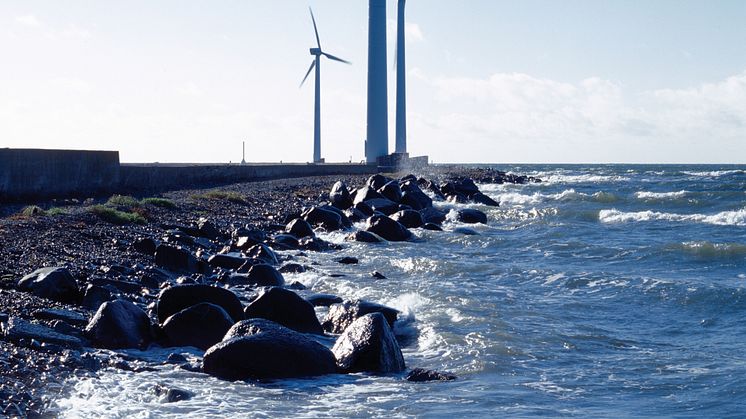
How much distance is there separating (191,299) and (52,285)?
158 centimetres

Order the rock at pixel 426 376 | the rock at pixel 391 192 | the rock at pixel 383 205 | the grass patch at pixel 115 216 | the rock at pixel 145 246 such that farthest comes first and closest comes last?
the rock at pixel 391 192 → the rock at pixel 383 205 → the grass patch at pixel 115 216 → the rock at pixel 145 246 → the rock at pixel 426 376

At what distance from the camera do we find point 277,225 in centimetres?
2011

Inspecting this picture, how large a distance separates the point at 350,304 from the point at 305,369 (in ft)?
7.42

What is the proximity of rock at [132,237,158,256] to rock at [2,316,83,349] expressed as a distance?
18.2 ft

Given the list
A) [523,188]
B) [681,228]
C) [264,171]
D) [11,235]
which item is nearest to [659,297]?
[11,235]

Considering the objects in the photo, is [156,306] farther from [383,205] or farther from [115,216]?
A: [383,205]

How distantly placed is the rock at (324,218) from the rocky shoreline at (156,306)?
2.93m

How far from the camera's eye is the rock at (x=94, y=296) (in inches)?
364

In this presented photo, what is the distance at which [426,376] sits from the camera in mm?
7770

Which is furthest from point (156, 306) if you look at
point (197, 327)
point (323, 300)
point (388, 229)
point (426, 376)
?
point (388, 229)

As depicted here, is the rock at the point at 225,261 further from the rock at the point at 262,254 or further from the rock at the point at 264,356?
the rock at the point at 264,356

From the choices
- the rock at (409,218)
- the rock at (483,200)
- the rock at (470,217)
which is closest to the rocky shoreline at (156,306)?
the rock at (409,218)

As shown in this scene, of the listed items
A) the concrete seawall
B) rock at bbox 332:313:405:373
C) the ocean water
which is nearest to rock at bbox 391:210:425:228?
the ocean water

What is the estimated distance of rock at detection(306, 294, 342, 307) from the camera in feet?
36.5
